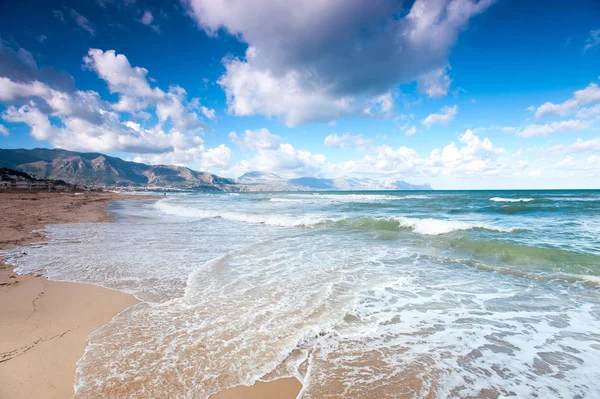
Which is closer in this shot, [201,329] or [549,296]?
[201,329]

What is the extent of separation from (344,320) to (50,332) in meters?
4.56

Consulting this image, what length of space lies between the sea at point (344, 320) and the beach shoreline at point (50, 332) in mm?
175

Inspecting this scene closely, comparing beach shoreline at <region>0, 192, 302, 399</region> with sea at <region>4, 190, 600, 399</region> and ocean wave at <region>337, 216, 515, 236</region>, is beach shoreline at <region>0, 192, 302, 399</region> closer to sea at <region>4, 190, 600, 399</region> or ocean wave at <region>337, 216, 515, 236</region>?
sea at <region>4, 190, 600, 399</region>

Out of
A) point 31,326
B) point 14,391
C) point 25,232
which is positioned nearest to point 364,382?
point 14,391

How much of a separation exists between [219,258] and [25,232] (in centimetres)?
1054

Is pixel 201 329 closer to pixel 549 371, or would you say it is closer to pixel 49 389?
pixel 49 389

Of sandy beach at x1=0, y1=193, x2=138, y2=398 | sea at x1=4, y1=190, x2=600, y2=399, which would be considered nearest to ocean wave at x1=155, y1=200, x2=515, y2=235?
sea at x1=4, y1=190, x2=600, y2=399

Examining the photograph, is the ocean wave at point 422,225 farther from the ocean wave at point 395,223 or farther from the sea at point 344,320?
the sea at point 344,320

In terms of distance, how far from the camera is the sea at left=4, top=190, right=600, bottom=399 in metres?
3.04

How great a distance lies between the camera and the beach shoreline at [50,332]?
281 centimetres

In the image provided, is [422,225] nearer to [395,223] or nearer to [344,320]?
[395,223]

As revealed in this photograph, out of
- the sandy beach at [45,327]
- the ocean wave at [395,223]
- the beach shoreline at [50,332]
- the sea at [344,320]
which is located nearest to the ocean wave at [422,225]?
the ocean wave at [395,223]

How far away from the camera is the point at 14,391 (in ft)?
8.89

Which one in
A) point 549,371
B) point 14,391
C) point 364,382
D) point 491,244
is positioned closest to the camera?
point 14,391
